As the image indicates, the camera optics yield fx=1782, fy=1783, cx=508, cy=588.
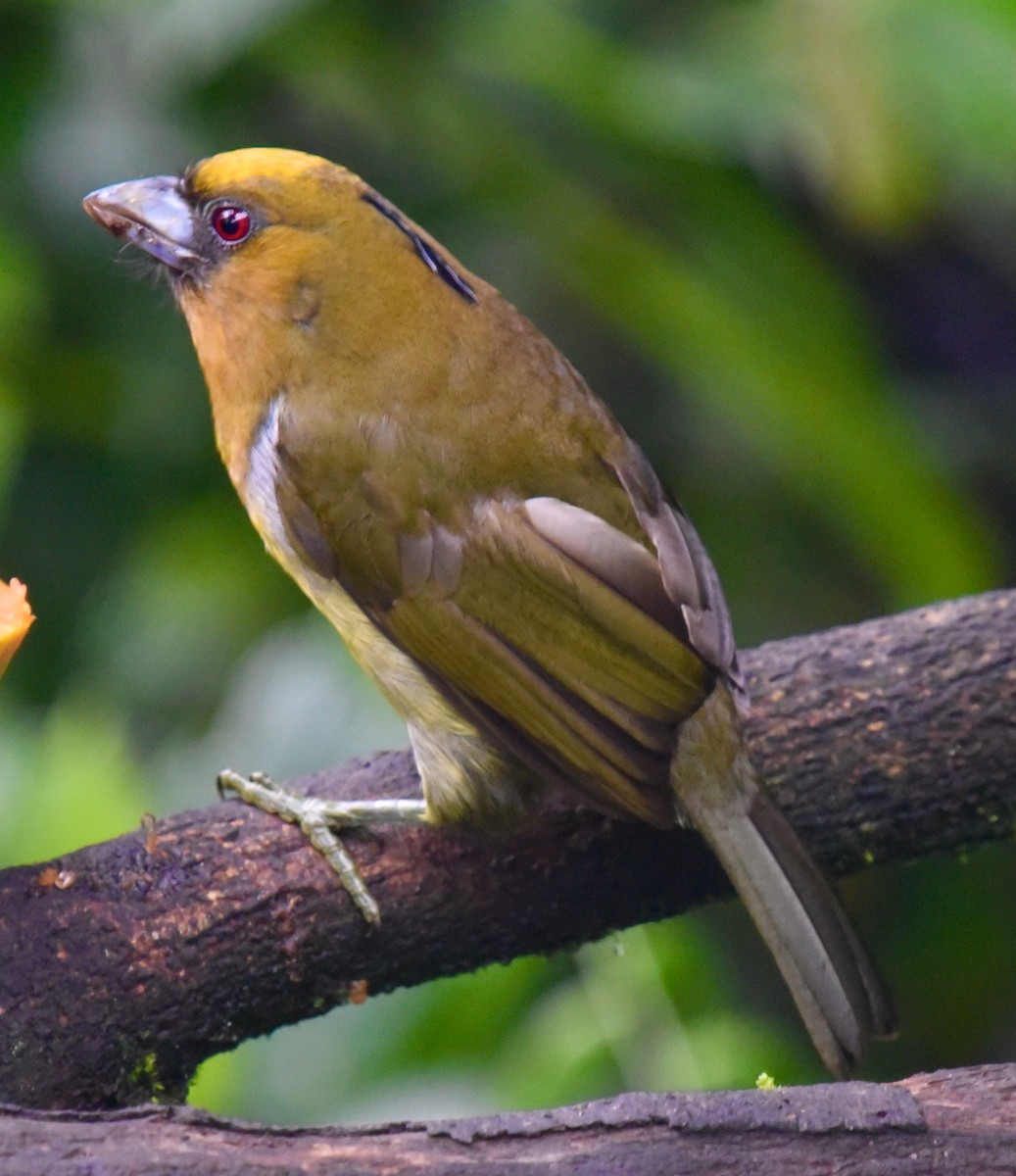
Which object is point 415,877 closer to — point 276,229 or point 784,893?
point 784,893

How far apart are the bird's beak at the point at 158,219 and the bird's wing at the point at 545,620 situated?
358 mm

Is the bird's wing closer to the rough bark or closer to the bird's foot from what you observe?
the bird's foot

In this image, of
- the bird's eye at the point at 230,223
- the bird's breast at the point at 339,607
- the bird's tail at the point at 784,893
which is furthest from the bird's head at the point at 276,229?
the bird's tail at the point at 784,893

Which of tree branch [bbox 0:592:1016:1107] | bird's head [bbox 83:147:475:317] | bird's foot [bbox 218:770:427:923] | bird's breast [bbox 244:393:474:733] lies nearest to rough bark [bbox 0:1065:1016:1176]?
tree branch [bbox 0:592:1016:1107]

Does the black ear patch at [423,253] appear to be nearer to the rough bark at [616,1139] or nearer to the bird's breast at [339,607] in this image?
the bird's breast at [339,607]

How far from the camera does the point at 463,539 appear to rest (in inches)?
92.5

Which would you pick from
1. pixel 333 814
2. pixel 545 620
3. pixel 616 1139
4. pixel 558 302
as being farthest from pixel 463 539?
pixel 558 302

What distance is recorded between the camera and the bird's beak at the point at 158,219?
2555mm

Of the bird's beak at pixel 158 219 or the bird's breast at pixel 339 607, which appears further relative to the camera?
the bird's beak at pixel 158 219

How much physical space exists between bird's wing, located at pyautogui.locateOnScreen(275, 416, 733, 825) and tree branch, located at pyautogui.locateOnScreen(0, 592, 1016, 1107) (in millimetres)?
210

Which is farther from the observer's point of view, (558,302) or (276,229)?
(558,302)

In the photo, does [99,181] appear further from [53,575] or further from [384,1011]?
[384,1011]

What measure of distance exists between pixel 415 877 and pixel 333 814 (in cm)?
14

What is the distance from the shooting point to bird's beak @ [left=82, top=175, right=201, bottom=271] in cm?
255
